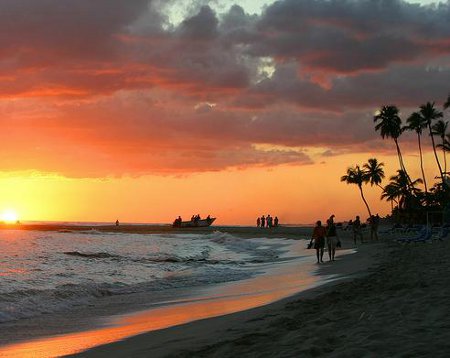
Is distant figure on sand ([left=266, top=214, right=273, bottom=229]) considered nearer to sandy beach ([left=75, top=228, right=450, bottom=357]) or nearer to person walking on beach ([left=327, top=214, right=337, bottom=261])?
person walking on beach ([left=327, top=214, right=337, bottom=261])

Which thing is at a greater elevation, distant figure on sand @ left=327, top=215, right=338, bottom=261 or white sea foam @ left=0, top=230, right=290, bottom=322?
distant figure on sand @ left=327, top=215, right=338, bottom=261

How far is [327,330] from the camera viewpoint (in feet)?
22.3

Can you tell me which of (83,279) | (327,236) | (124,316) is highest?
(327,236)

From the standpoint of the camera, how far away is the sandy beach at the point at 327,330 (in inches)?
225

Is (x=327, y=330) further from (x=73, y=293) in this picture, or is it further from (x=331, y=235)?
(x=331, y=235)

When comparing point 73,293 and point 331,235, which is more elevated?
point 331,235

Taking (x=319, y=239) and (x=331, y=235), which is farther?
(x=331, y=235)

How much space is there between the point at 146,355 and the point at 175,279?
41.0 ft

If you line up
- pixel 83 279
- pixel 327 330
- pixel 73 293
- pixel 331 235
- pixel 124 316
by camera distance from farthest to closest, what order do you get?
pixel 331 235, pixel 83 279, pixel 73 293, pixel 124 316, pixel 327 330

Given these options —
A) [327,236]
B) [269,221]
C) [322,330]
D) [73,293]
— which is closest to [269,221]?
[269,221]

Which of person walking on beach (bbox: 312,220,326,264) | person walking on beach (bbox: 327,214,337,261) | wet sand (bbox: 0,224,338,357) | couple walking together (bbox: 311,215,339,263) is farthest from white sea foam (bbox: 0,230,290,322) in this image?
person walking on beach (bbox: 327,214,337,261)

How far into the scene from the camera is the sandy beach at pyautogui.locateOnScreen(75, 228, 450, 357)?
5711 mm

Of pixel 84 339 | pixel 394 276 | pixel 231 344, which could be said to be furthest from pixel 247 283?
pixel 231 344

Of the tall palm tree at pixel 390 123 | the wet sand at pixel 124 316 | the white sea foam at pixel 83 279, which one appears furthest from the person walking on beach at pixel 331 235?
the tall palm tree at pixel 390 123
